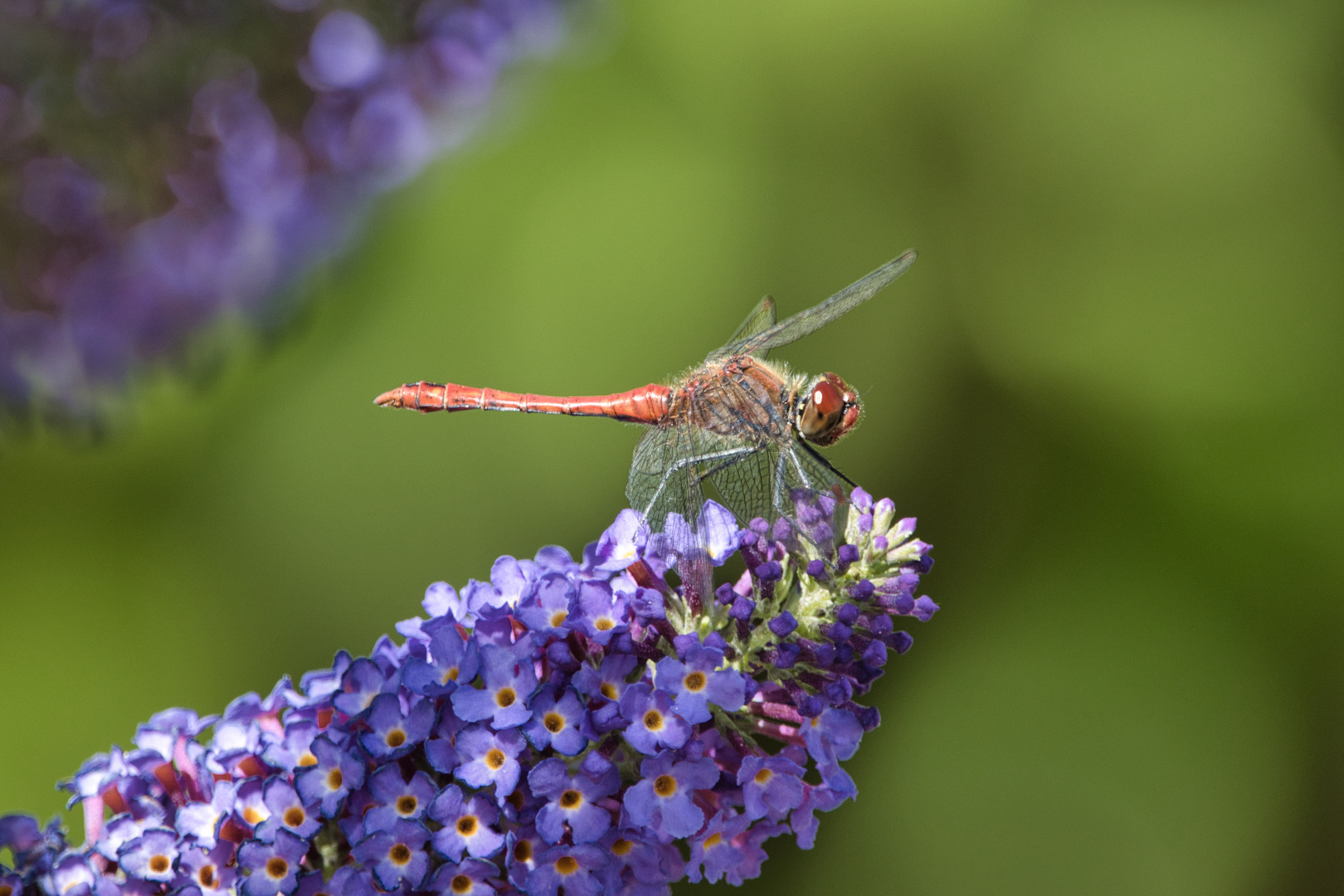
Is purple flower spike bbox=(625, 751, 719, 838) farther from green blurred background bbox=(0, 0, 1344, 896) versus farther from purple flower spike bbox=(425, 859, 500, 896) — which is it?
green blurred background bbox=(0, 0, 1344, 896)

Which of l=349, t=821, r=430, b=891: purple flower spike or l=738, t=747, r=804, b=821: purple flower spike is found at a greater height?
l=349, t=821, r=430, b=891: purple flower spike

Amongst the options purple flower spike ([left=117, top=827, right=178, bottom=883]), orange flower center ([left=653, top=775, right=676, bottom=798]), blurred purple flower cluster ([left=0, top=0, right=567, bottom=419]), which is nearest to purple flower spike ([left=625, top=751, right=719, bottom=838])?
orange flower center ([left=653, top=775, right=676, bottom=798])

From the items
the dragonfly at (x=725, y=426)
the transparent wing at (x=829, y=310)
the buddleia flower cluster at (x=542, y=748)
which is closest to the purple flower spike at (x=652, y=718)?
the buddleia flower cluster at (x=542, y=748)

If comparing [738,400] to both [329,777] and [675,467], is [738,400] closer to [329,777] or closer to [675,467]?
[675,467]

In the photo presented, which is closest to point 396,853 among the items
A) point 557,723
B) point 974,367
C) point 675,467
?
point 557,723

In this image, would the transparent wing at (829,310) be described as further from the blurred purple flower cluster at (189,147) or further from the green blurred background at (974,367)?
the blurred purple flower cluster at (189,147)

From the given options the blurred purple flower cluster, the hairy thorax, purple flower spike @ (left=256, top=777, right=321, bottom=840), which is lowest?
purple flower spike @ (left=256, top=777, right=321, bottom=840)

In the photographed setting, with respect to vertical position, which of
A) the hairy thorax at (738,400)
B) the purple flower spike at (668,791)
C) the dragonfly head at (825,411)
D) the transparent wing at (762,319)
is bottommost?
the purple flower spike at (668,791)
